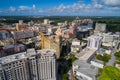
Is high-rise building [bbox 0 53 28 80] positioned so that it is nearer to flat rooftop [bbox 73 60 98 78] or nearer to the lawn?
flat rooftop [bbox 73 60 98 78]

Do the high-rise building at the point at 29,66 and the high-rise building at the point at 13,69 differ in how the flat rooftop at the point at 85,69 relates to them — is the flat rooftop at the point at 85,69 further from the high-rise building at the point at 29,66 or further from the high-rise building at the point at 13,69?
the high-rise building at the point at 13,69

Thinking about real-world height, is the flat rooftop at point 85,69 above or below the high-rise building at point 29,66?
below

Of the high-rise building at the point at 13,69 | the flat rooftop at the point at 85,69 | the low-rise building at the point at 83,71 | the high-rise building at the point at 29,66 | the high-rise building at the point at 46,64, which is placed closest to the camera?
the high-rise building at the point at 13,69

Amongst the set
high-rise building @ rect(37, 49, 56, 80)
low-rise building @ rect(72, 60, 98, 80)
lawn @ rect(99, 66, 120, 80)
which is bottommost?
low-rise building @ rect(72, 60, 98, 80)

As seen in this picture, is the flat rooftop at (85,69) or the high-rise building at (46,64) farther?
the flat rooftop at (85,69)

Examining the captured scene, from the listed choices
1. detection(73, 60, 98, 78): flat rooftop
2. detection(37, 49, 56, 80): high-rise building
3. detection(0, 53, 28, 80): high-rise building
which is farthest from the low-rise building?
detection(0, 53, 28, 80): high-rise building

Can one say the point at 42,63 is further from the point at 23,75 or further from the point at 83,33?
the point at 83,33

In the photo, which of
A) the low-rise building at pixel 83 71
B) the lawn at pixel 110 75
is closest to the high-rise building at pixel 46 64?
the low-rise building at pixel 83 71

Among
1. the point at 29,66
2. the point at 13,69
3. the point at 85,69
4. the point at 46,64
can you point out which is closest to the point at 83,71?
the point at 85,69

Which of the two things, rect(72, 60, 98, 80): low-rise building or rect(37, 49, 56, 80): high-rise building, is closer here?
rect(37, 49, 56, 80): high-rise building
